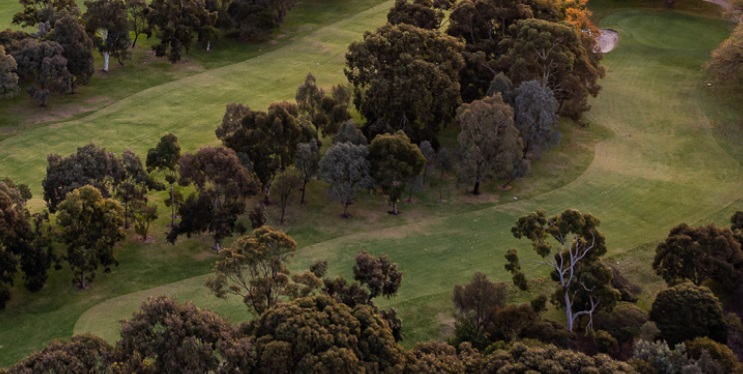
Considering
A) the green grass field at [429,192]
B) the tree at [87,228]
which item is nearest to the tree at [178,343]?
the green grass field at [429,192]

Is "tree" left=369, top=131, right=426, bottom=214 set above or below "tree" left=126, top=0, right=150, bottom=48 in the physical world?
below

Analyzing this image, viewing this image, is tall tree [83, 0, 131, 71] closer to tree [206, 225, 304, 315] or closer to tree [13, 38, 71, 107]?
tree [13, 38, 71, 107]

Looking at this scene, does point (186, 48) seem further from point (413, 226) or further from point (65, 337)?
point (65, 337)

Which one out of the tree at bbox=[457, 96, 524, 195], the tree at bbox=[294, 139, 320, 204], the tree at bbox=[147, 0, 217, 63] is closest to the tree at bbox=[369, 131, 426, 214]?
the tree at bbox=[294, 139, 320, 204]

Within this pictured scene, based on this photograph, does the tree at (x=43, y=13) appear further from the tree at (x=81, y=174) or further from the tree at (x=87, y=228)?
the tree at (x=87, y=228)

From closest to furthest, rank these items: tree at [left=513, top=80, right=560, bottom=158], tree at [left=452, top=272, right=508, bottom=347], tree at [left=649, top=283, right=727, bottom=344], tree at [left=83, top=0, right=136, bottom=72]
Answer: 1. tree at [left=649, top=283, right=727, bottom=344]
2. tree at [left=452, top=272, right=508, bottom=347]
3. tree at [left=513, top=80, right=560, bottom=158]
4. tree at [left=83, top=0, right=136, bottom=72]

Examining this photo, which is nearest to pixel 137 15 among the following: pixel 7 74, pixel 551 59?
pixel 7 74

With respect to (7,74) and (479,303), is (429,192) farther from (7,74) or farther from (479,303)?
(7,74)

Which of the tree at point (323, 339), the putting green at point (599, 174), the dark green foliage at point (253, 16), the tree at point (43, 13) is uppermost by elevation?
the tree at point (43, 13)
